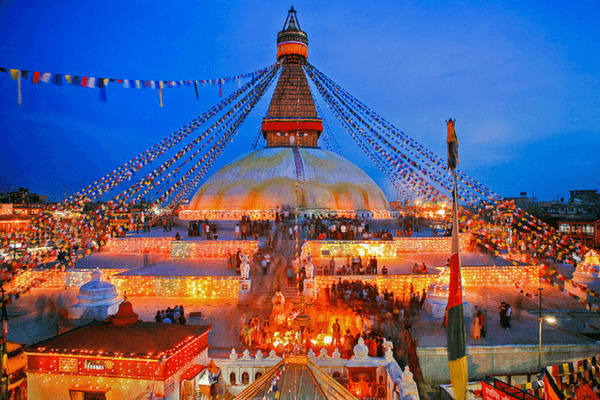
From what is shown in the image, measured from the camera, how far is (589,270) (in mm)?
14891

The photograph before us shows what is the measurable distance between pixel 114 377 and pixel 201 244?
11.0 metres

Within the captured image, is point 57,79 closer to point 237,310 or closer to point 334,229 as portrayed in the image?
point 237,310

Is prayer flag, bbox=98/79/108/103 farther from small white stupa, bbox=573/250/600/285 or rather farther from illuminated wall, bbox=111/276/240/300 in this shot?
small white stupa, bbox=573/250/600/285

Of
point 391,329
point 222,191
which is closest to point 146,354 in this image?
point 391,329

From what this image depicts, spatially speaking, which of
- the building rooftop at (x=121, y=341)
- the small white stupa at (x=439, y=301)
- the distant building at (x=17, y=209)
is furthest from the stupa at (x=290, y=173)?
the building rooftop at (x=121, y=341)

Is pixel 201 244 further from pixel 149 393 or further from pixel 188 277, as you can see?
pixel 149 393

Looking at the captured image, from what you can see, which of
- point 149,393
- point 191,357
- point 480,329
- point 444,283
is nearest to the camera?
point 149,393

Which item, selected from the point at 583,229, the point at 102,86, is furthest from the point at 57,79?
the point at 583,229

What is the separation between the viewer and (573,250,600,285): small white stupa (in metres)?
14.6

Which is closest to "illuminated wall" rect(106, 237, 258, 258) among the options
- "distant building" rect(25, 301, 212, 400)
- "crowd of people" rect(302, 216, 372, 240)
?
"crowd of people" rect(302, 216, 372, 240)

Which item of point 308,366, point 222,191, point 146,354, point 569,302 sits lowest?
point 569,302

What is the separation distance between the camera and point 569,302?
40.9 feet

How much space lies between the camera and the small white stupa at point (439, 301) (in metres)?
10.8

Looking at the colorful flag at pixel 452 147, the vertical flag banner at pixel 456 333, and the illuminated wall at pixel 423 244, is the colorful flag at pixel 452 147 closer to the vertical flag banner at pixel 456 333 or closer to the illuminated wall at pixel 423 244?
the vertical flag banner at pixel 456 333
